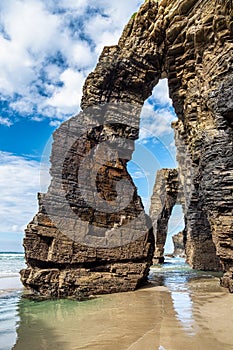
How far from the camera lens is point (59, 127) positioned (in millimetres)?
13805

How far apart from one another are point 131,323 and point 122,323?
0.78 ft

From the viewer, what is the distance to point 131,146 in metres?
15.6

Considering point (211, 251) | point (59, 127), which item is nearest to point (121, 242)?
point (59, 127)

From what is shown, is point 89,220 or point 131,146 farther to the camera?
point 131,146

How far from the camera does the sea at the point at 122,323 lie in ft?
18.0

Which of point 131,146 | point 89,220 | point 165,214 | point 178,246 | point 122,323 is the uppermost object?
point 131,146

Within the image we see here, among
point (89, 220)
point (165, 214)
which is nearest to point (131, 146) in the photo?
point (89, 220)

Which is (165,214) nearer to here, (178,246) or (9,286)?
(9,286)

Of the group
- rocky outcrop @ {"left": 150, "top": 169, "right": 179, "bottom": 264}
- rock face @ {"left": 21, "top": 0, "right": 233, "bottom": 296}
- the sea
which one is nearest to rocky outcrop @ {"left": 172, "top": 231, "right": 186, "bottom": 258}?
rocky outcrop @ {"left": 150, "top": 169, "right": 179, "bottom": 264}

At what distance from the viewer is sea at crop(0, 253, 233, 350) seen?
549 centimetres

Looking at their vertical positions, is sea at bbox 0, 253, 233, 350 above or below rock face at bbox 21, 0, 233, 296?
below

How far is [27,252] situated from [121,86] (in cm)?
1066

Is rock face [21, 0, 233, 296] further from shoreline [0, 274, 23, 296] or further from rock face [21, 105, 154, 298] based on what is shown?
shoreline [0, 274, 23, 296]

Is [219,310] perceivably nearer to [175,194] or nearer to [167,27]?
[167,27]
